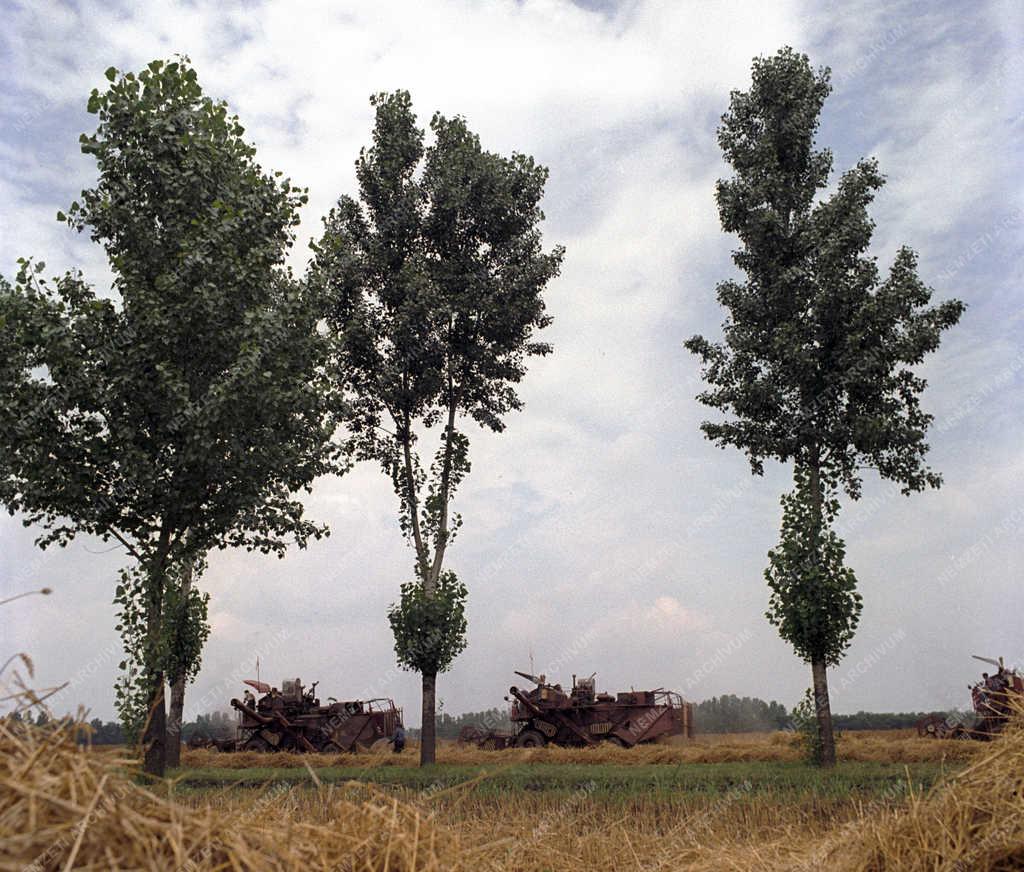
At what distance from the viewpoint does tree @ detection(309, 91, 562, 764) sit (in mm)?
26422

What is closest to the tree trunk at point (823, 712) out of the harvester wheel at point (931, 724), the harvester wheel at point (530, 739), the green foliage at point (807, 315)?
the green foliage at point (807, 315)

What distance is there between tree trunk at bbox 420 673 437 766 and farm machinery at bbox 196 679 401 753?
29.7 ft

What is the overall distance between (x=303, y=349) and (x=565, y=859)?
15.4 metres

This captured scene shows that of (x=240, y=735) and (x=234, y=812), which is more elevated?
(x=234, y=812)

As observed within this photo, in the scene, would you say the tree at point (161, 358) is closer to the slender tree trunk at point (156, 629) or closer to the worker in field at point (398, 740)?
the slender tree trunk at point (156, 629)

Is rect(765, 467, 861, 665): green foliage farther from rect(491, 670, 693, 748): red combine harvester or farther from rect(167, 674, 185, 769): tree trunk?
rect(167, 674, 185, 769): tree trunk

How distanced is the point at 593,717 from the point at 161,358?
21.0m

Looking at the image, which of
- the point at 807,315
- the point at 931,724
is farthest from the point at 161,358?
the point at 931,724

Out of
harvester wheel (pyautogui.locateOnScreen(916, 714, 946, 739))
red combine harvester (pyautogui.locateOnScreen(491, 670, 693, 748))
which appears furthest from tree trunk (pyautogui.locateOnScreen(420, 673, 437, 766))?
harvester wheel (pyautogui.locateOnScreen(916, 714, 946, 739))

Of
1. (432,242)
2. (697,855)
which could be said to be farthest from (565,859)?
(432,242)

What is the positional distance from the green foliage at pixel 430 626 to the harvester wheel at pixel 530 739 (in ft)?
26.4

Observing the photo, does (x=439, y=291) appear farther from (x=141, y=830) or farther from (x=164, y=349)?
(x=141, y=830)

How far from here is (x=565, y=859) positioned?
5.57m

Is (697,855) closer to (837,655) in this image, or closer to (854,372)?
(837,655)
